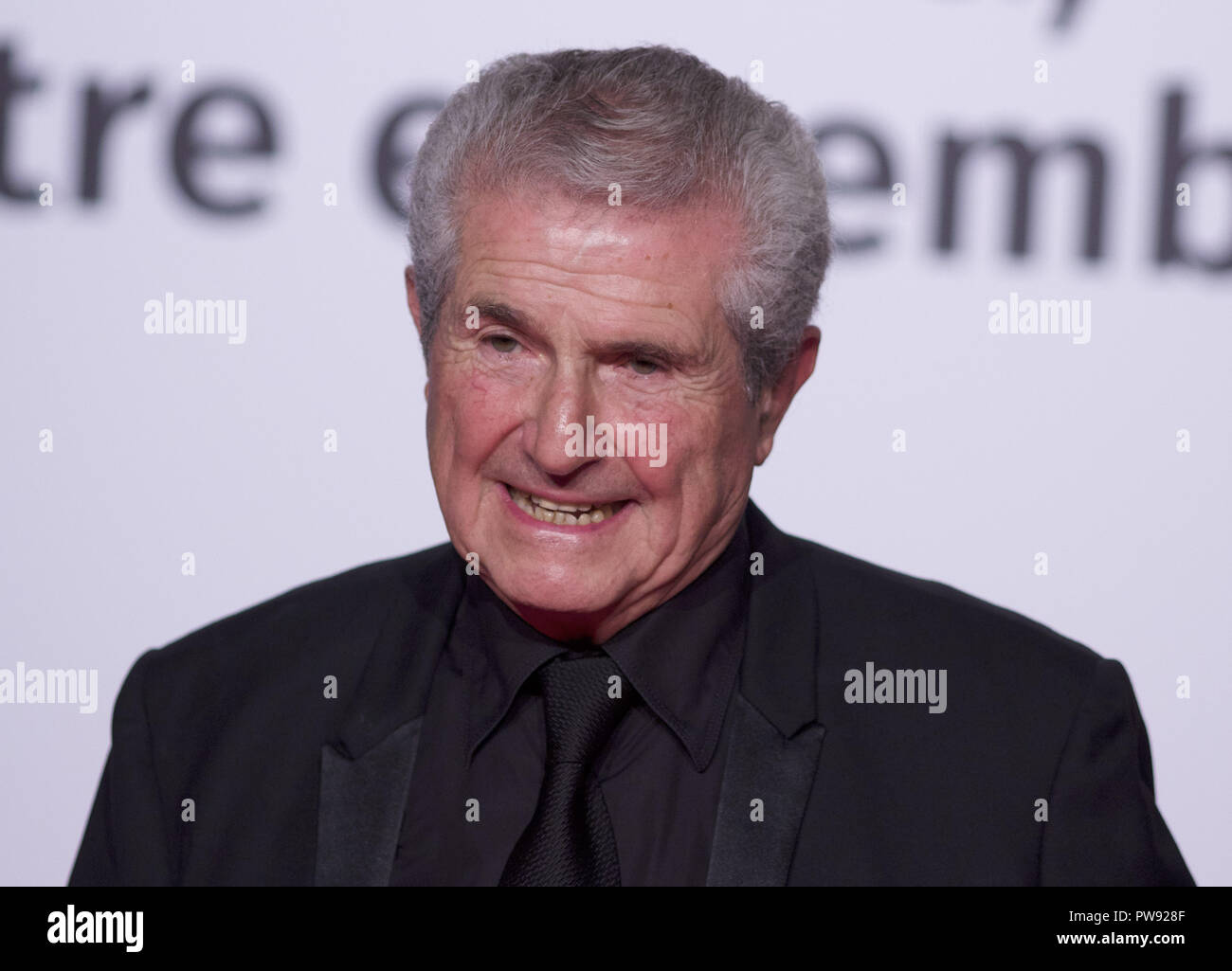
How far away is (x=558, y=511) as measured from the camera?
163 cm

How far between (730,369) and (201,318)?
112cm

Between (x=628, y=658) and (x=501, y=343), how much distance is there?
1.22ft

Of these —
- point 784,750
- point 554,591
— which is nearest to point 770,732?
point 784,750

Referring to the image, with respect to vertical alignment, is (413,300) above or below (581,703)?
above

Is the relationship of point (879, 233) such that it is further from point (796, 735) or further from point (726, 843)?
point (726, 843)

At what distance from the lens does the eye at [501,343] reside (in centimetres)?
161

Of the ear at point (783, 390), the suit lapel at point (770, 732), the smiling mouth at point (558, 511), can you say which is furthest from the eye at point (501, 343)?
the suit lapel at point (770, 732)

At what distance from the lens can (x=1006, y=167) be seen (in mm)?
2383

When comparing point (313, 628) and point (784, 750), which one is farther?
point (313, 628)

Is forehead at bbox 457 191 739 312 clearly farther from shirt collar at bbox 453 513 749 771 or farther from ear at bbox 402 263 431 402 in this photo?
shirt collar at bbox 453 513 749 771

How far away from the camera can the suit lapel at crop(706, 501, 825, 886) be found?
1578mm

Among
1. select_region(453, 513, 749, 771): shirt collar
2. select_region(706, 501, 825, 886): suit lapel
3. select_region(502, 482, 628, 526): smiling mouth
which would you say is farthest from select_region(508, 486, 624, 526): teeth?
select_region(706, 501, 825, 886): suit lapel

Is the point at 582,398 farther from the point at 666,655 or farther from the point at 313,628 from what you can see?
the point at 313,628
